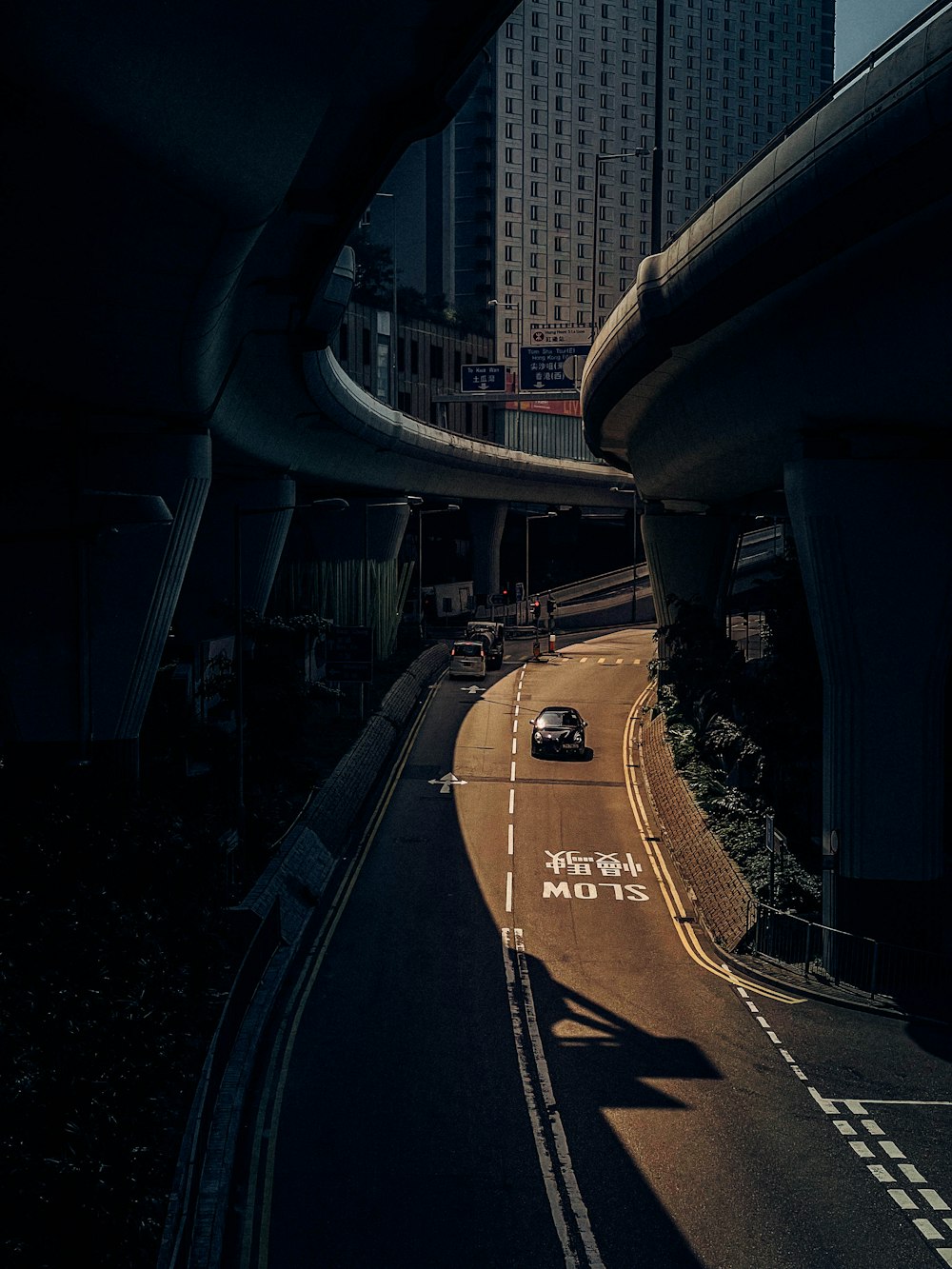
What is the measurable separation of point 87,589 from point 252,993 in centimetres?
935

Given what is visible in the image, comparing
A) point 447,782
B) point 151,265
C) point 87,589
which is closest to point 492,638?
point 447,782

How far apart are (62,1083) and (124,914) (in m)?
6.81

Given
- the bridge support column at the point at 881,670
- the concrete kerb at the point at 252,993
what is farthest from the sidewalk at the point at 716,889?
the concrete kerb at the point at 252,993

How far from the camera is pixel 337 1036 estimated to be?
24.0 metres

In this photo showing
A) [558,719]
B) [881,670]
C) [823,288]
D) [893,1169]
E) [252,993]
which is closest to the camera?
[893,1169]

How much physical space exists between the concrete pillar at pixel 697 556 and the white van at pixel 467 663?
632 inches

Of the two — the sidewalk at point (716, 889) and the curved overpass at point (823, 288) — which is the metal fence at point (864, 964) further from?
the curved overpass at point (823, 288)

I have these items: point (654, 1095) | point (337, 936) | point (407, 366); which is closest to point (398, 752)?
point (337, 936)

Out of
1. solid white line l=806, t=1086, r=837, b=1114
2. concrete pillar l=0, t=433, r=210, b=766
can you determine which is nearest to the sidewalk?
solid white line l=806, t=1086, r=837, b=1114

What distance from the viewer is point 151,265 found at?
641 inches

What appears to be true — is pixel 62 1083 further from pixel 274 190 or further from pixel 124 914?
pixel 274 190

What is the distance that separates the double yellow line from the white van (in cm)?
2267

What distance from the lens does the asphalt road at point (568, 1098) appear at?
16844 millimetres

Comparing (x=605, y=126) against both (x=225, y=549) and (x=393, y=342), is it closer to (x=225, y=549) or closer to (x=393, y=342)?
(x=393, y=342)
